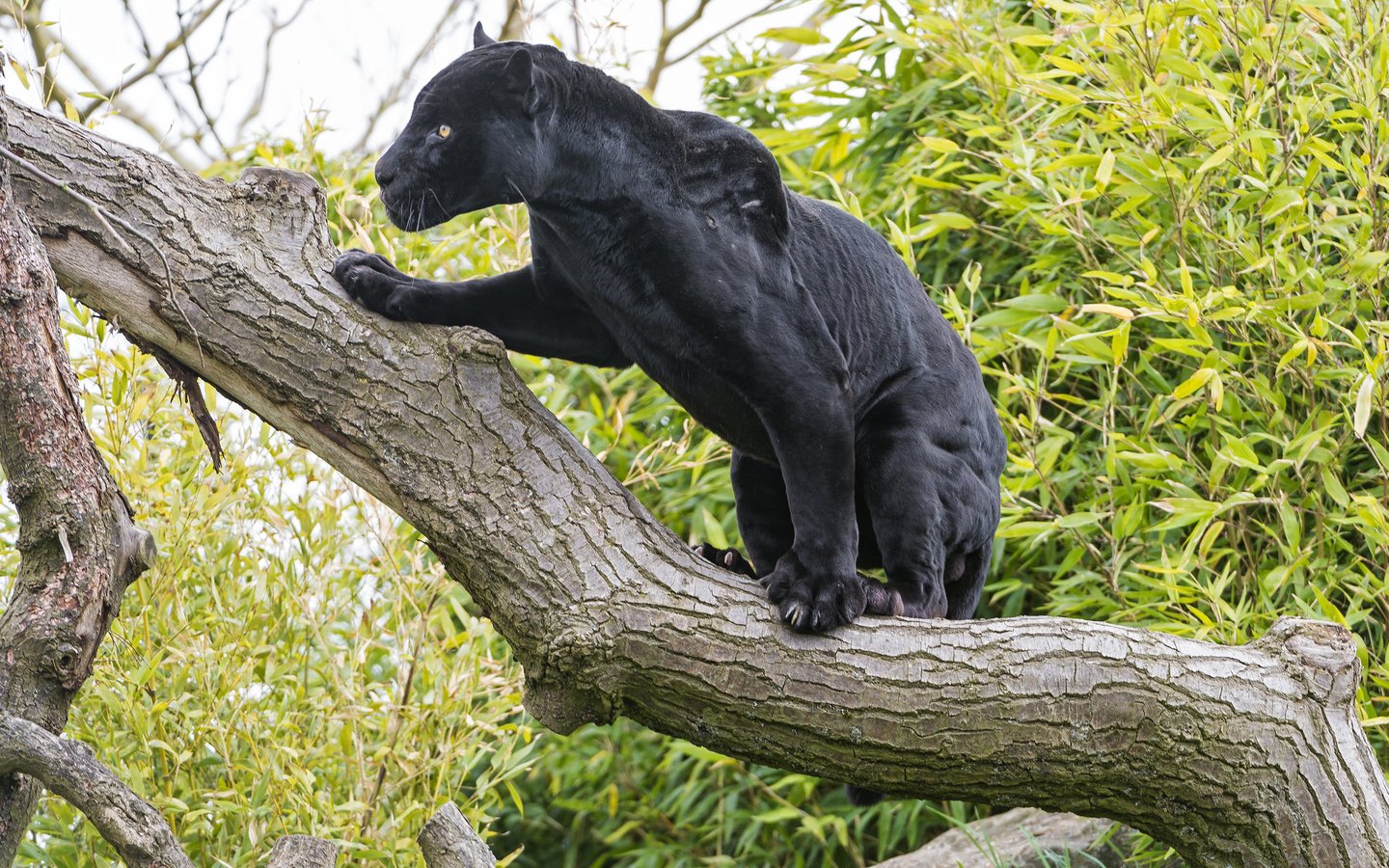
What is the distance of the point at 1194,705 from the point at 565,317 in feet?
4.46

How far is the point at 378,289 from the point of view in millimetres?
2312

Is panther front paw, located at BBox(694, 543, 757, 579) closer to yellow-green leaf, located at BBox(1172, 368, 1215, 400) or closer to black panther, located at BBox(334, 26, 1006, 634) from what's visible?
black panther, located at BBox(334, 26, 1006, 634)

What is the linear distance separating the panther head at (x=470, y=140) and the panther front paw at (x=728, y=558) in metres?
0.82

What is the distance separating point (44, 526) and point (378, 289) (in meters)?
0.68

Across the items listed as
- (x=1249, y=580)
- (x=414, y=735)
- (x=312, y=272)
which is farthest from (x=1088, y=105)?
(x=414, y=735)

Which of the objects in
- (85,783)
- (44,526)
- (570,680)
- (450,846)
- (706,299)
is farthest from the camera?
(450,846)

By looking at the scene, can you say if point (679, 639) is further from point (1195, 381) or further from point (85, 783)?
point (1195, 381)

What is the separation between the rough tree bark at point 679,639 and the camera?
207 centimetres

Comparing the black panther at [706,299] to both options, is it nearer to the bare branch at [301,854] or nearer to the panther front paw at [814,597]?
the panther front paw at [814,597]

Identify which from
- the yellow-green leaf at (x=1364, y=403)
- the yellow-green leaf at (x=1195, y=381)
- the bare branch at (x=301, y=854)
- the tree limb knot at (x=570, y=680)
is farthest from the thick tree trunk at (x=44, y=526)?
the yellow-green leaf at (x=1364, y=403)

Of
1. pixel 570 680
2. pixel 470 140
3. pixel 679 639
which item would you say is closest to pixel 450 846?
pixel 570 680

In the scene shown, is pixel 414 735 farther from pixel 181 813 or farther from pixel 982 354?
pixel 982 354

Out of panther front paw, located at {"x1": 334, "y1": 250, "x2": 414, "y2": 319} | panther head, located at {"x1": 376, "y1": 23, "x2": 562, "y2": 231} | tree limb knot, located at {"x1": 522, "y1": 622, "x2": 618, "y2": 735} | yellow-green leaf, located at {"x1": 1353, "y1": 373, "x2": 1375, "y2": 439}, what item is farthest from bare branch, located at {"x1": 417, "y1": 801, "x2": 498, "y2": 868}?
yellow-green leaf, located at {"x1": 1353, "y1": 373, "x2": 1375, "y2": 439}

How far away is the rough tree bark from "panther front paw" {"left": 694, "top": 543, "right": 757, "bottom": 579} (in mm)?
346
